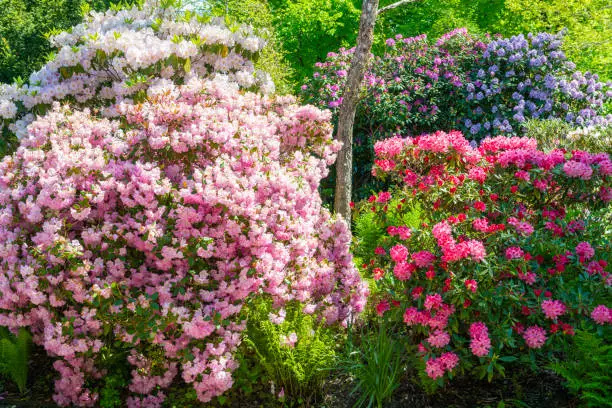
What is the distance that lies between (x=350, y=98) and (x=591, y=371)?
13.2 ft

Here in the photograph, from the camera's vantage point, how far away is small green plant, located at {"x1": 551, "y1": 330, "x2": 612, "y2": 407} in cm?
330

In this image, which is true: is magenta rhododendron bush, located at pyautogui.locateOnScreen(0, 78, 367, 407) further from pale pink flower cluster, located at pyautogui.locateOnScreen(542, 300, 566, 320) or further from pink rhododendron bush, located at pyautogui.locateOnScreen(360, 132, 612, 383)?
pale pink flower cluster, located at pyautogui.locateOnScreen(542, 300, 566, 320)

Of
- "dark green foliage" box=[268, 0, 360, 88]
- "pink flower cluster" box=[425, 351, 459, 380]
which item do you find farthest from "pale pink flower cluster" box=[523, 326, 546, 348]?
"dark green foliage" box=[268, 0, 360, 88]

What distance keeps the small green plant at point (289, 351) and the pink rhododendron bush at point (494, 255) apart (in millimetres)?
588

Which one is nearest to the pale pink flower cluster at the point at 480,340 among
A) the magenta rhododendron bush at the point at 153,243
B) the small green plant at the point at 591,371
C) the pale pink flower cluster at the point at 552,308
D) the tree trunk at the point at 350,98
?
the pale pink flower cluster at the point at 552,308

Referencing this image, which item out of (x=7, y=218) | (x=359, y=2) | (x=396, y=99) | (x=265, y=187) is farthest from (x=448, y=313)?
(x=359, y=2)

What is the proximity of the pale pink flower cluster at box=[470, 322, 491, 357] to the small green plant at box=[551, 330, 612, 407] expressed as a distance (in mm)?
514

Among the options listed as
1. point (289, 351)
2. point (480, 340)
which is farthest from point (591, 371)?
point (289, 351)

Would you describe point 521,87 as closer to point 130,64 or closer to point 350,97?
point 350,97

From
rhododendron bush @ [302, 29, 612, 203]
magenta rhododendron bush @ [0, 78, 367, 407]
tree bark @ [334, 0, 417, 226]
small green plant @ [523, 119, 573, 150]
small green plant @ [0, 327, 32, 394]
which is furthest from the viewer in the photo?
rhododendron bush @ [302, 29, 612, 203]

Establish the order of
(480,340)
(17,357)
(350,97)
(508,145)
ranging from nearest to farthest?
(480,340)
(17,357)
(508,145)
(350,97)

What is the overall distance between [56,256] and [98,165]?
0.71 m

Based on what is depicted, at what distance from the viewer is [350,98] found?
656 cm

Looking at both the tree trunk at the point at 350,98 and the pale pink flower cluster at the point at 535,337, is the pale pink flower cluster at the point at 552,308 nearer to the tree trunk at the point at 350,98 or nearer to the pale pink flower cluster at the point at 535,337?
the pale pink flower cluster at the point at 535,337
